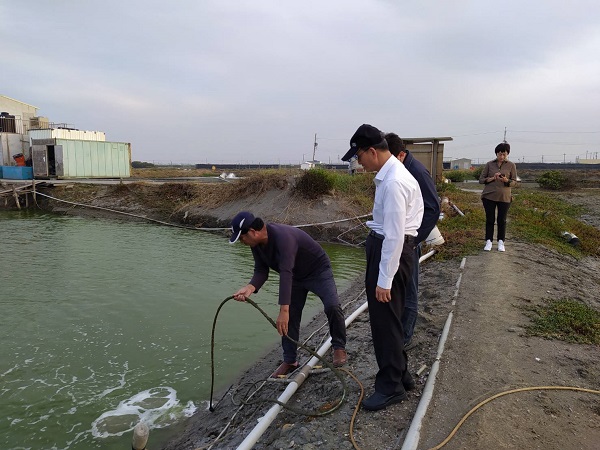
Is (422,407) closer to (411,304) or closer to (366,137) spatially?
(411,304)

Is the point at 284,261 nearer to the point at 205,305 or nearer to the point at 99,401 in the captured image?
the point at 99,401

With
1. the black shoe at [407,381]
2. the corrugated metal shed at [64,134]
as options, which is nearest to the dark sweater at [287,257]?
the black shoe at [407,381]

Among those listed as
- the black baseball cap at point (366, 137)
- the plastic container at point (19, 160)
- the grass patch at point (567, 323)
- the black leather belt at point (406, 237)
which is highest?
the plastic container at point (19, 160)

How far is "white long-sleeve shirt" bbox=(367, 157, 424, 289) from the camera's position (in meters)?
2.64

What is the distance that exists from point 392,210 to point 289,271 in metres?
1.20

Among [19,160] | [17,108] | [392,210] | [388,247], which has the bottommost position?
[388,247]

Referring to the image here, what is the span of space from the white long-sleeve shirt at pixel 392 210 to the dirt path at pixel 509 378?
1.09 meters

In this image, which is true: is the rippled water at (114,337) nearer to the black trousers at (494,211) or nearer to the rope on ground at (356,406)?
the rope on ground at (356,406)

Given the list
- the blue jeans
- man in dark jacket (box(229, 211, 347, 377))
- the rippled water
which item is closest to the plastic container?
the rippled water

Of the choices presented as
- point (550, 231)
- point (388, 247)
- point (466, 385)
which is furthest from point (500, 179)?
point (388, 247)

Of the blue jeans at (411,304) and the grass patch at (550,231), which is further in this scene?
the grass patch at (550,231)

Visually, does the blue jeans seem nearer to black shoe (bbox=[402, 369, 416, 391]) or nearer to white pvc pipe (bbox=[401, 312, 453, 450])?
white pvc pipe (bbox=[401, 312, 453, 450])

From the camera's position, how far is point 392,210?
2.65 metres

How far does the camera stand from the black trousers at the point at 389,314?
111 inches
